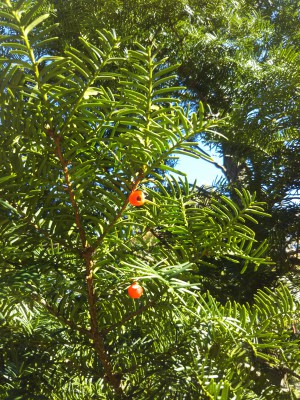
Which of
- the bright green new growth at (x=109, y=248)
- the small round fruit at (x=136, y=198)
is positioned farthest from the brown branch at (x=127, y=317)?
the small round fruit at (x=136, y=198)

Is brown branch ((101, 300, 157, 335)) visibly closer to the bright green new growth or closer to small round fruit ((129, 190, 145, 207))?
the bright green new growth

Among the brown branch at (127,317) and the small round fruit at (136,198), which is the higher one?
the small round fruit at (136,198)

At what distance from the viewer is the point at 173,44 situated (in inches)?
43.5

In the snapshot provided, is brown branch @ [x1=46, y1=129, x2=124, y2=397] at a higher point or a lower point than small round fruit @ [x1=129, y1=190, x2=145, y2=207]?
lower

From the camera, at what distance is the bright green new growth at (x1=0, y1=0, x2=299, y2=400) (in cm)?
39

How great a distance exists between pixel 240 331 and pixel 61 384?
212mm

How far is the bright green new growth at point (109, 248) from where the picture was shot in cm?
39

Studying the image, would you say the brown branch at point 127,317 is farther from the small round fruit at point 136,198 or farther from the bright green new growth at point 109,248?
the small round fruit at point 136,198

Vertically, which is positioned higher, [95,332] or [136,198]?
[136,198]

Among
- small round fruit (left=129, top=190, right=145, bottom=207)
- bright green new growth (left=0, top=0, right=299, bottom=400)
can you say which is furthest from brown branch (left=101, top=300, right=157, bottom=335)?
small round fruit (left=129, top=190, right=145, bottom=207)

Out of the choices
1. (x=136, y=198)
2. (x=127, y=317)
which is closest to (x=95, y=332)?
(x=127, y=317)

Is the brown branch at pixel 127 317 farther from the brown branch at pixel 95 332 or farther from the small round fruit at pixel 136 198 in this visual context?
the small round fruit at pixel 136 198

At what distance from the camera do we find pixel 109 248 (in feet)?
1.55

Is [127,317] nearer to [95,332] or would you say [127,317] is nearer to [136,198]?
[95,332]
